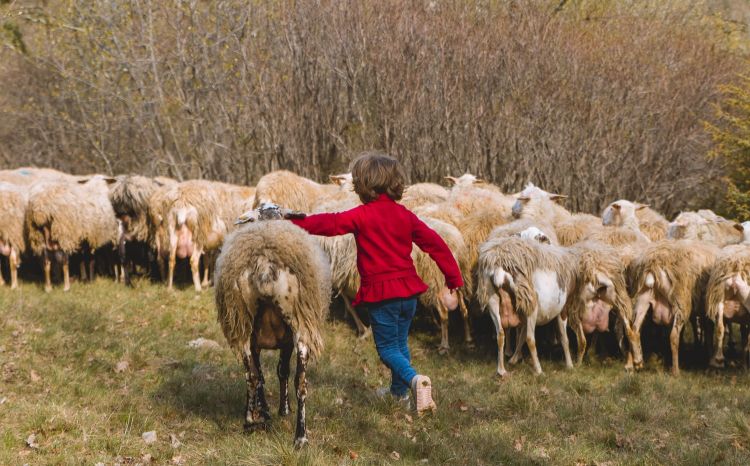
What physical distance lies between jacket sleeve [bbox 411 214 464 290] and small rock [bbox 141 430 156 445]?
87.5 inches

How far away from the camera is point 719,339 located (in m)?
7.52

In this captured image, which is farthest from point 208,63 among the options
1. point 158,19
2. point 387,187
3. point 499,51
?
point 387,187

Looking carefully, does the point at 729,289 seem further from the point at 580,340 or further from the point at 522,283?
the point at 522,283

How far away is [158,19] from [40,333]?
450 inches

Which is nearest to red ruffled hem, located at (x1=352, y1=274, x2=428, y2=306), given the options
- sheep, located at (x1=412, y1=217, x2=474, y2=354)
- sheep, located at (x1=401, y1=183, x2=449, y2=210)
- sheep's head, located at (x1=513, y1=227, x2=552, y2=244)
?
sheep's head, located at (x1=513, y1=227, x2=552, y2=244)

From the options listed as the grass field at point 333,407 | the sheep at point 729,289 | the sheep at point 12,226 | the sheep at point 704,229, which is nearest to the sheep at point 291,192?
the grass field at point 333,407

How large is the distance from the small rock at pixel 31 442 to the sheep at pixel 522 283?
14.1ft

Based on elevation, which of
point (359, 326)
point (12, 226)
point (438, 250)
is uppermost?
point (438, 250)

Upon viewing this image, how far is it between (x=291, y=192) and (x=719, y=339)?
5.92 metres

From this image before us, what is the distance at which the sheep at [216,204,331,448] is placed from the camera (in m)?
4.58

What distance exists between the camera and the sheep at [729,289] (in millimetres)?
7234

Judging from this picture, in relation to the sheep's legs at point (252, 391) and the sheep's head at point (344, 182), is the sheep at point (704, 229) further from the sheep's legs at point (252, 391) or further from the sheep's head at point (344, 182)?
the sheep's legs at point (252, 391)

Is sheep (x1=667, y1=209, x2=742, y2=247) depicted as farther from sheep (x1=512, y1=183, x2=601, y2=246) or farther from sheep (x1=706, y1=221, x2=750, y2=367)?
sheep (x1=706, y1=221, x2=750, y2=367)

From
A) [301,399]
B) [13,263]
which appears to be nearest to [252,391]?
[301,399]
